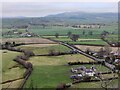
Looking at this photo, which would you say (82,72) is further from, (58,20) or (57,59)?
(58,20)

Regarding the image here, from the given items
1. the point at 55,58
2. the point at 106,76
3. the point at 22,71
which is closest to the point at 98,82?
the point at 106,76

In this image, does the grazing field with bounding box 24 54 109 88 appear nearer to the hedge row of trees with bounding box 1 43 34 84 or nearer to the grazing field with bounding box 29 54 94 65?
the grazing field with bounding box 29 54 94 65

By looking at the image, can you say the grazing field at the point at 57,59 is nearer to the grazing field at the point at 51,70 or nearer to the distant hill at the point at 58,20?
the grazing field at the point at 51,70

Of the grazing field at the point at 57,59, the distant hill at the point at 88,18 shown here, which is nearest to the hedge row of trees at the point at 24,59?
the grazing field at the point at 57,59

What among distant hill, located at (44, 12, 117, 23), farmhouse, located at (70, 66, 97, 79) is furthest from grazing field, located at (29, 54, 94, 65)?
distant hill, located at (44, 12, 117, 23)

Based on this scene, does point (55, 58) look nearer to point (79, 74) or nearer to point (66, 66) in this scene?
point (66, 66)

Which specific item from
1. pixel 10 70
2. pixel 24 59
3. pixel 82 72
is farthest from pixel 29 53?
pixel 82 72

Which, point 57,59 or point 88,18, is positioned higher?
A: point 88,18

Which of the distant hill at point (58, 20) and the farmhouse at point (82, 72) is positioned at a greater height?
the distant hill at point (58, 20)
